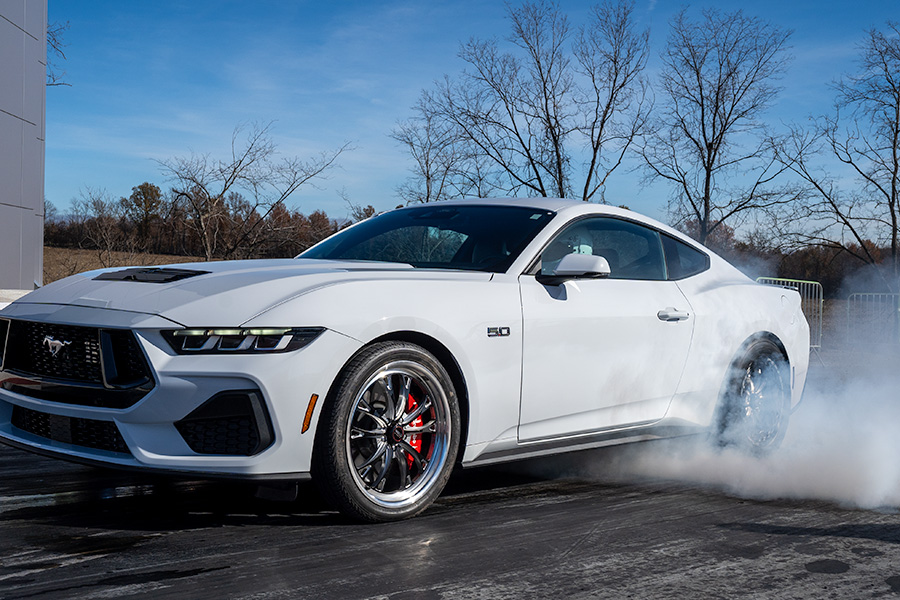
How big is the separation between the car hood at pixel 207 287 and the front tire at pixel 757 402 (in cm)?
216

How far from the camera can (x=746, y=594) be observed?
3.00m

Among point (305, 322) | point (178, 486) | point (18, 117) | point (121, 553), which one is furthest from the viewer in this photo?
point (18, 117)

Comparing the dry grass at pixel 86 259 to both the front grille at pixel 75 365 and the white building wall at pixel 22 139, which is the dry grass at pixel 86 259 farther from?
the front grille at pixel 75 365

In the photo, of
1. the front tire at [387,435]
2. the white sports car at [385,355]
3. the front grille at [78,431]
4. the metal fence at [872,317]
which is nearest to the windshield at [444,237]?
the white sports car at [385,355]

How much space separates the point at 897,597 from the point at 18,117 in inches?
716

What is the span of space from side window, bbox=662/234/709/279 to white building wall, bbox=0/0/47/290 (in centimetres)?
1520

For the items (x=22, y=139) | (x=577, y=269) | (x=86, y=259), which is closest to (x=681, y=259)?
(x=577, y=269)

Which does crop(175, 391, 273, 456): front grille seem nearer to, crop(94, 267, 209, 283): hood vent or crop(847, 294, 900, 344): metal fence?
crop(94, 267, 209, 283): hood vent

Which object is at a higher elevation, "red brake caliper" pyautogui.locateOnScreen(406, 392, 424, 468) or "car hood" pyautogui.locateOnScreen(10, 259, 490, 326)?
"car hood" pyautogui.locateOnScreen(10, 259, 490, 326)

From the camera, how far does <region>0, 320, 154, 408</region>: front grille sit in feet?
11.2

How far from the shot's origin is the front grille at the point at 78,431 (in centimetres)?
346

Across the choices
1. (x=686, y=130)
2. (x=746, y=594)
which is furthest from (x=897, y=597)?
(x=686, y=130)

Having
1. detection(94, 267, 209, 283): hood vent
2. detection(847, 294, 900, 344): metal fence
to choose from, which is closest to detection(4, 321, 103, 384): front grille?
detection(94, 267, 209, 283): hood vent

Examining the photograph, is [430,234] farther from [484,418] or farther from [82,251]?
[82,251]
